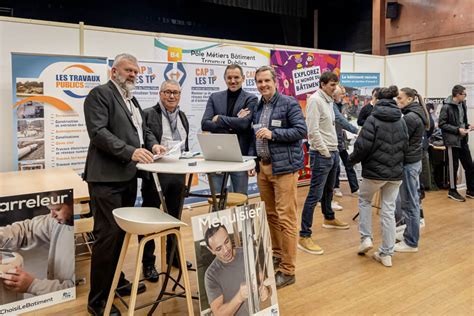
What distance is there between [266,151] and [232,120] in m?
0.38

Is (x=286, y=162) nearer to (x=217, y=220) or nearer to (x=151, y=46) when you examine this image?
(x=217, y=220)

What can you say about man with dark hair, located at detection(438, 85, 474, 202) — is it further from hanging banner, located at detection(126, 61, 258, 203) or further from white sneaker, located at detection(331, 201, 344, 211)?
hanging banner, located at detection(126, 61, 258, 203)

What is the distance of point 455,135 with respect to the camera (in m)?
5.07

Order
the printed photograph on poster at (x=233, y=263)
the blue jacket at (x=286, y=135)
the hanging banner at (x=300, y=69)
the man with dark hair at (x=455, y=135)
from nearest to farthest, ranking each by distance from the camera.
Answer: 1. the printed photograph on poster at (x=233, y=263)
2. the blue jacket at (x=286, y=135)
3. the man with dark hair at (x=455, y=135)
4. the hanging banner at (x=300, y=69)

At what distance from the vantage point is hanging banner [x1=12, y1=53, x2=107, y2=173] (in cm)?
345

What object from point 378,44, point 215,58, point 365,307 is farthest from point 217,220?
point 378,44

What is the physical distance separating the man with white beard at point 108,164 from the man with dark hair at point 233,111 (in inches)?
29.0

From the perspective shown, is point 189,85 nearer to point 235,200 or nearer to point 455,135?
point 235,200

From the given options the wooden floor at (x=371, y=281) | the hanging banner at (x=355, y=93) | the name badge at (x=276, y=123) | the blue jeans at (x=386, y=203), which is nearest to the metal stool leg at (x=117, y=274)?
the wooden floor at (x=371, y=281)

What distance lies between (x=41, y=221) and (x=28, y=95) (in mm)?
1554

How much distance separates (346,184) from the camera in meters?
6.14

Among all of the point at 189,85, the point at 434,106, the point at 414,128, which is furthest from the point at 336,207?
the point at 434,106

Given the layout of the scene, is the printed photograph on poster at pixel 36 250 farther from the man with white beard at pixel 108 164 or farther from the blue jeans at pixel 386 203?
the blue jeans at pixel 386 203

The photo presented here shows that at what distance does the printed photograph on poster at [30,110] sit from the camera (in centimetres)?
343
